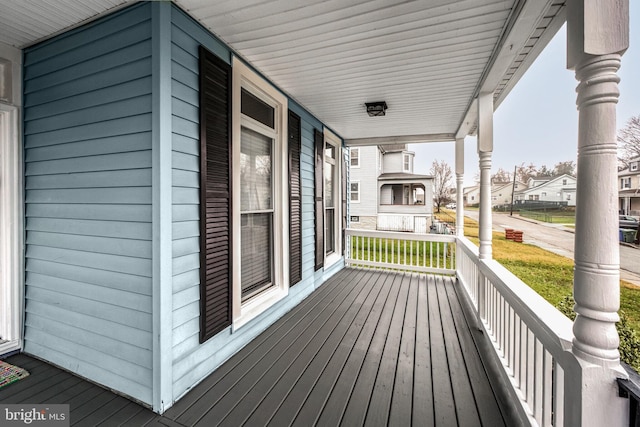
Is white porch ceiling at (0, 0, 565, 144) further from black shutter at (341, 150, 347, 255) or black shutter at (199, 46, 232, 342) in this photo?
black shutter at (341, 150, 347, 255)

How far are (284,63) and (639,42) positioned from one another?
2321mm

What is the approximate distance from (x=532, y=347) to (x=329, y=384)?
1394mm

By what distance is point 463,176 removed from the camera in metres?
5.05

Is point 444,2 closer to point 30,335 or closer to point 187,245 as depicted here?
point 187,245

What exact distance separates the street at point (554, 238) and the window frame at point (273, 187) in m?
2.32

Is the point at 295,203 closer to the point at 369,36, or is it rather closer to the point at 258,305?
the point at 258,305

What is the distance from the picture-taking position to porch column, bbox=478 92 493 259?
9.34 ft

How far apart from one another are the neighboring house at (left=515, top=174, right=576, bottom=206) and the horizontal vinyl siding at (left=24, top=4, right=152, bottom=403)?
247 centimetres

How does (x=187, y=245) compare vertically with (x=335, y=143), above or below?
below

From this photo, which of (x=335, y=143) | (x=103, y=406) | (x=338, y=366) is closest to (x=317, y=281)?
(x=338, y=366)

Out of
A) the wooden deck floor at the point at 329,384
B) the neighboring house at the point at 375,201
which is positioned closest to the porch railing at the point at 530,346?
the wooden deck floor at the point at 329,384

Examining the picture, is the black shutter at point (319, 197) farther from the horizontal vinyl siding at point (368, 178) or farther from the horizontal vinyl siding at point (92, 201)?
the horizontal vinyl siding at point (368, 178)

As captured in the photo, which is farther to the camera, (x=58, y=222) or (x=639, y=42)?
(x=58, y=222)

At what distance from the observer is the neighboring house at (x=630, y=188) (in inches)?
50.2
